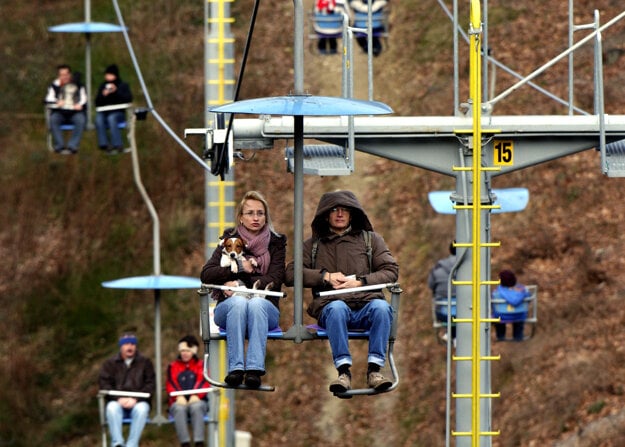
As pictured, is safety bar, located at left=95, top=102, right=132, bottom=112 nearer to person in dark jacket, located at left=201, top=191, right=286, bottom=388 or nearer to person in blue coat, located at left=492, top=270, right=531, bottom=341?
person in blue coat, located at left=492, top=270, right=531, bottom=341

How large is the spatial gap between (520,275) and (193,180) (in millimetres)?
6840

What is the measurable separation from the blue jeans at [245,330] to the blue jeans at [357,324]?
0.45 metres

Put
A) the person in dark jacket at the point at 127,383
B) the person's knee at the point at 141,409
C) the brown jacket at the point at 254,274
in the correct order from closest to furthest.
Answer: the brown jacket at the point at 254,274
the person in dark jacket at the point at 127,383
the person's knee at the point at 141,409

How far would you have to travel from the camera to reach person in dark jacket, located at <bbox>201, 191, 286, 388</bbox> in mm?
14914

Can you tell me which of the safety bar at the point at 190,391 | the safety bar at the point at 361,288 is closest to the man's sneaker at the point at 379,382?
the safety bar at the point at 361,288

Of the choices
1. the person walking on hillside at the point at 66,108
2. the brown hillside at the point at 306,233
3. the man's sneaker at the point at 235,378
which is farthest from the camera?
the person walking on hillside at the point at 66,108

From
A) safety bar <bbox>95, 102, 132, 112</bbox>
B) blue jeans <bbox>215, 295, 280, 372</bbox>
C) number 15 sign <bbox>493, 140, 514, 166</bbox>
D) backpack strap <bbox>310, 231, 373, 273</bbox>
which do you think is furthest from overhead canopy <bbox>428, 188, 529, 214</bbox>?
blue jeans <bbox>215, 295, 280, 372</bbox>

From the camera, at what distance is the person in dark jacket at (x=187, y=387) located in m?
23.6

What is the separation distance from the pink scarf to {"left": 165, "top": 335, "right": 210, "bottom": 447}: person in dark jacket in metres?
8.21

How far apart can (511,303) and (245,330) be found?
9929 mm

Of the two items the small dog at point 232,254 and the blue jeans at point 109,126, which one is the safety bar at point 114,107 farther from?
the small dog at point 232,254

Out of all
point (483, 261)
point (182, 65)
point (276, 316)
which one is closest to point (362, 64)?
A: point (182, 65)

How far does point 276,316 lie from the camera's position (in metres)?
15.1

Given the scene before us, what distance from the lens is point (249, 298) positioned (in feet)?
49.3
